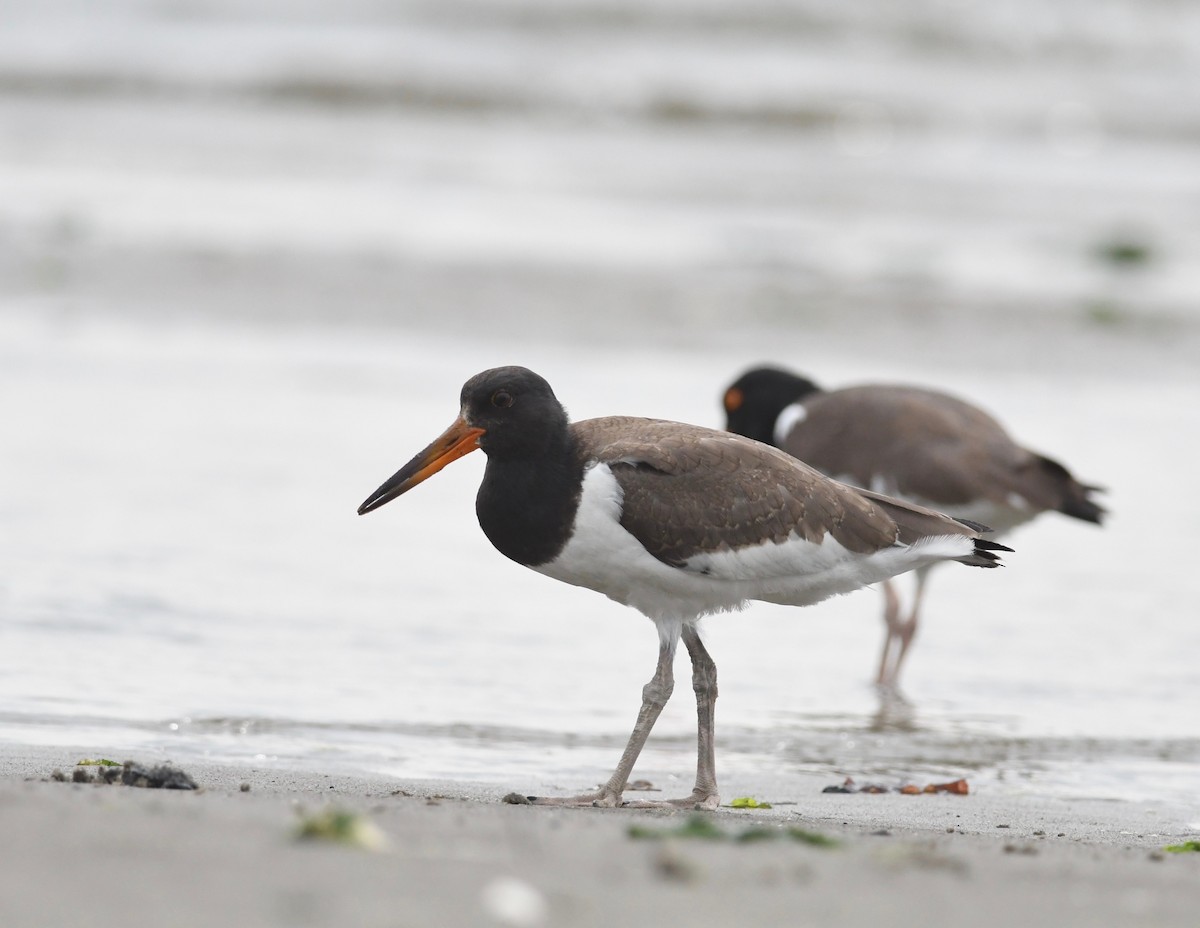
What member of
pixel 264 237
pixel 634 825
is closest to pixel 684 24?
pixel 264 237

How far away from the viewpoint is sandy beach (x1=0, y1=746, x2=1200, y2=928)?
117 inches

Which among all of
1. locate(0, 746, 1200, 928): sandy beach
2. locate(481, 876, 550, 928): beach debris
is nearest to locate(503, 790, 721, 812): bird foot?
locate(0, 746, 1200, 928): sandy beach

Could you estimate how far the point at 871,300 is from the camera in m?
13.9

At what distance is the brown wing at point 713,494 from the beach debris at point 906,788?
76cm

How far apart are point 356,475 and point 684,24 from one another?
20.2 m

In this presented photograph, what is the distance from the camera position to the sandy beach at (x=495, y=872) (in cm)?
298

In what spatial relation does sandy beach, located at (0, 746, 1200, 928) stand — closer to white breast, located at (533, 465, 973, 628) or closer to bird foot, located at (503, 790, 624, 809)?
bird foot, located at (503, 790, 624, 809)

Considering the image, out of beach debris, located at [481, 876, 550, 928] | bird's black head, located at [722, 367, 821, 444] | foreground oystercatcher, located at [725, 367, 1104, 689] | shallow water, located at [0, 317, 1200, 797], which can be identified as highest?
bird's black head, located at [722, 367, 821, 444]

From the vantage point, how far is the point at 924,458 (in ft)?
25.0

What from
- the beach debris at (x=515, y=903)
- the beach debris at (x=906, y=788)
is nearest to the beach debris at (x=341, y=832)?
the beach debris at (x=515, y=903)

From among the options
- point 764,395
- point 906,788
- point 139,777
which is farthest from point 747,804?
point 764,395

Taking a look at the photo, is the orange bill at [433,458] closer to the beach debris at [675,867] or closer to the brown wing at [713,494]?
the brown wing at [713,494]

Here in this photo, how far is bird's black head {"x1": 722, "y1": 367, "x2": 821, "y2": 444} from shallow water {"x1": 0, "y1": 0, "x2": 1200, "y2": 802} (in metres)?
0.95

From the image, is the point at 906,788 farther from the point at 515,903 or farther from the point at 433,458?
the point at 515,903
